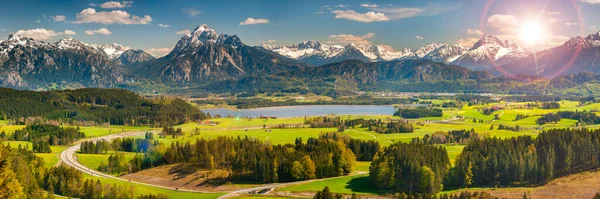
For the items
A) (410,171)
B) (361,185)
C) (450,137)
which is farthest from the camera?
(450,137)

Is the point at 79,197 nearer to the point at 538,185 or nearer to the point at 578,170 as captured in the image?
the point at 538,185

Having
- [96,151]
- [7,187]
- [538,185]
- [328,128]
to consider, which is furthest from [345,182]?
[328,128]

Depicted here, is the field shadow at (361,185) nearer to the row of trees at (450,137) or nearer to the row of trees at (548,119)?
the row of trees at (450,137)

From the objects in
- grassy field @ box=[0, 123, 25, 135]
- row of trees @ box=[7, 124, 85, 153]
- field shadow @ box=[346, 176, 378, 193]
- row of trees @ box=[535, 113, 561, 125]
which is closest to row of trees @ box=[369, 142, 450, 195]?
field shadow @ box=[346, 176, 378, 193]

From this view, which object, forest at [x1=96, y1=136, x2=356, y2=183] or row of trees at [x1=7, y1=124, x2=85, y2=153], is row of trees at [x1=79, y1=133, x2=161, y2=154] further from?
forest at [x1=96, y1=136, x2=356, y2=183]

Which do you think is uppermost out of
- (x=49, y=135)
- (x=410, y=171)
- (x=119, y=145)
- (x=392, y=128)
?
(x=49, y=135)

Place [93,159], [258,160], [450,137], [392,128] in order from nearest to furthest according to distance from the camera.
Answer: [258,160], [93,159], [450,137], [392,128]

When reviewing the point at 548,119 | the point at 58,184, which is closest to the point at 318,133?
the point at 548,119

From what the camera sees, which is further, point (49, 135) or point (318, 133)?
point (318, 133)

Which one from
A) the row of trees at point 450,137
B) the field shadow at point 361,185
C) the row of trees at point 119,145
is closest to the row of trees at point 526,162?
the field shadow at point 361,185

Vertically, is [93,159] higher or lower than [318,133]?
lower

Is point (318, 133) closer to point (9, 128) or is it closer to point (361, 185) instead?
point (361, 185)
